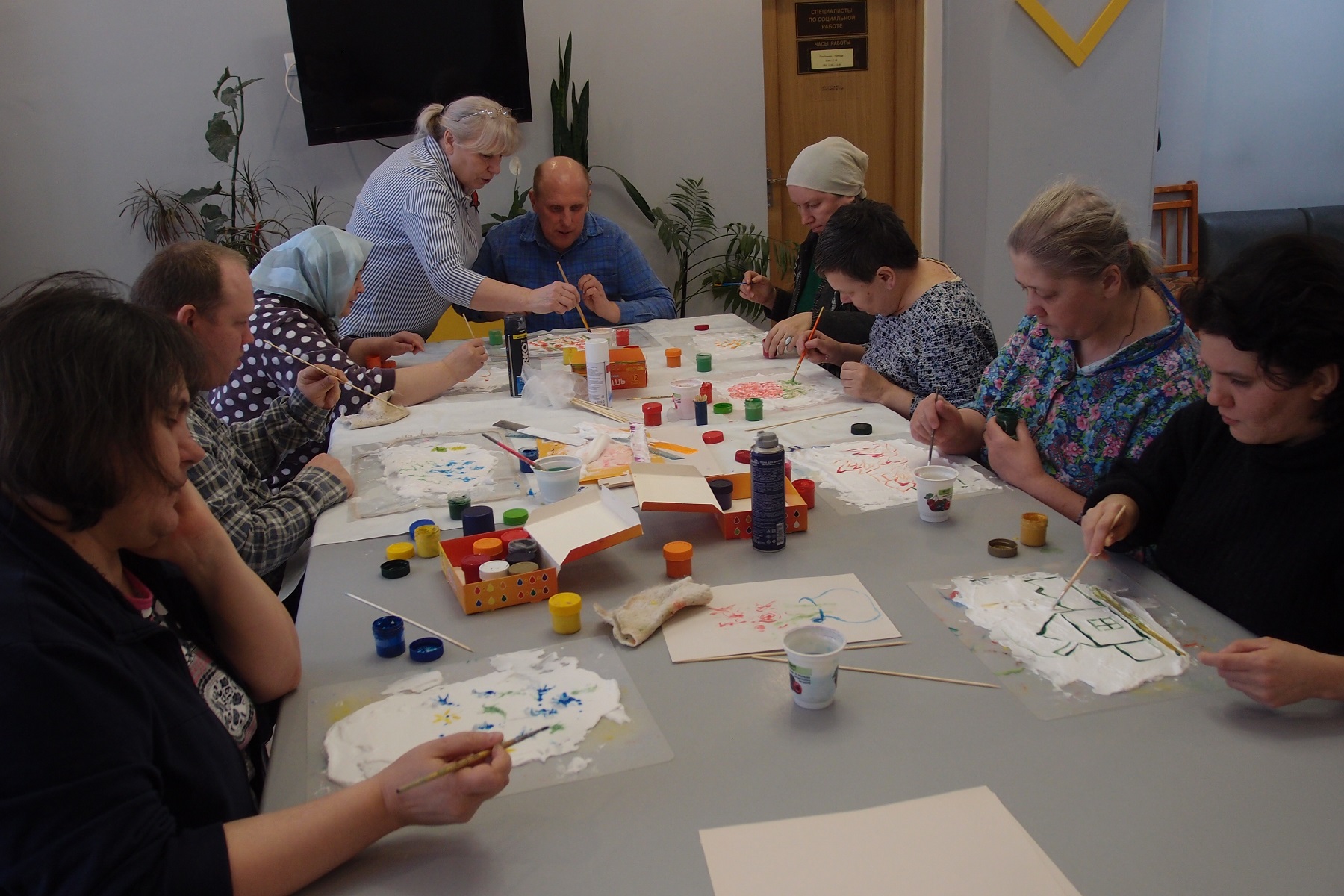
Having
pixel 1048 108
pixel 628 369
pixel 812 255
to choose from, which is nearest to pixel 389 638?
pixel 628 369

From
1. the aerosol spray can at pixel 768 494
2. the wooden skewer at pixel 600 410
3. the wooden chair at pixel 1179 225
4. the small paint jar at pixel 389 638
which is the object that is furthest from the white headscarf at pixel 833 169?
the wooden chair at pixel 1179 225

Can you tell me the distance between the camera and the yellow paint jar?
1667mm

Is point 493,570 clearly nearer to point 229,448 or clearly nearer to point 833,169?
point 229,448

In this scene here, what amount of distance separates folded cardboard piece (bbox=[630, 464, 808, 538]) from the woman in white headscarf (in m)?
1.25

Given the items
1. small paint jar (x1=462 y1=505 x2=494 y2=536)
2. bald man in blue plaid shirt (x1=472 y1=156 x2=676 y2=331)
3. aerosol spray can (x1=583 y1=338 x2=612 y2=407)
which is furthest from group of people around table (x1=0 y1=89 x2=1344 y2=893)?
bald man in blue plaid shirt (x1=472 y1=156 x2=676 y2=331)

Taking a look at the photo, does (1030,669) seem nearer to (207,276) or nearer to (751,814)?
(751,814)

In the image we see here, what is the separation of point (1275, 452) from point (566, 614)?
1.07 m

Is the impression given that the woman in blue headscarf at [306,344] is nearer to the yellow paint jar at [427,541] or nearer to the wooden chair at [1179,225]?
the yellow paint jar at [427,541]

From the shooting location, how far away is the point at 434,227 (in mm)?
3262

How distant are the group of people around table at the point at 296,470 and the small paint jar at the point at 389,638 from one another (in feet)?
0.38

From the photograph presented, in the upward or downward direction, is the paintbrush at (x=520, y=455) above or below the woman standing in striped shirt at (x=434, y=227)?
below

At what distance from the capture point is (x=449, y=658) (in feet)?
4.40

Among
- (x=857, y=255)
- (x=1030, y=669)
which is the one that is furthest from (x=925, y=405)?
(x=1030, y=669)

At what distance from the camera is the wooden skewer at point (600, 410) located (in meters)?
2.50
